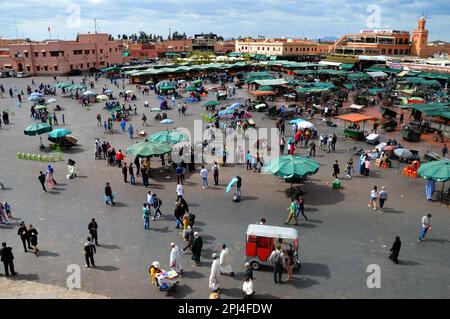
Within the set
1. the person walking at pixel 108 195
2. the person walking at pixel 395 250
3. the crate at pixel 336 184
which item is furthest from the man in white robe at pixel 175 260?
the crate at pixel 336 184

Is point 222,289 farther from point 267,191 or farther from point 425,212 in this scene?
point 425,212

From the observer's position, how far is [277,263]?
30.1 feet

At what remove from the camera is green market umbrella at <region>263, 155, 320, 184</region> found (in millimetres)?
14009

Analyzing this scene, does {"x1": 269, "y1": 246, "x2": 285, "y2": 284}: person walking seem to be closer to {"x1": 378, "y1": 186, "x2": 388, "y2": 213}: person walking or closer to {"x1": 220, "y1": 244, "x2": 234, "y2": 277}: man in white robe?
{"x1": 220, "y1": 244, "x2": 234, "y2": 277}: man in white robe

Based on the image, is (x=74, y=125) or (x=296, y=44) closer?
(x=74, y=125)

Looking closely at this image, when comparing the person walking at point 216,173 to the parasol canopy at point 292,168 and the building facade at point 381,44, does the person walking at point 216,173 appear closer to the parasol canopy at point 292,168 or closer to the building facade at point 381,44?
the parasol canopy at point 292,168

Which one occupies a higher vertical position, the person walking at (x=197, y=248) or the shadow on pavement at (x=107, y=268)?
the person walking at (x=197, y=248)

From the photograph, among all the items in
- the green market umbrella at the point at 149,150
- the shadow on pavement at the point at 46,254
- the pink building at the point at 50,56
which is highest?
the pink building at the point at 50,56

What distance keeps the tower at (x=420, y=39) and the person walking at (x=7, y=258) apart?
79833 mm

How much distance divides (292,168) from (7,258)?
9.91 metres

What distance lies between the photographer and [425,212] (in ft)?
44.2

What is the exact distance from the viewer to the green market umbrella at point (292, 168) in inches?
552
